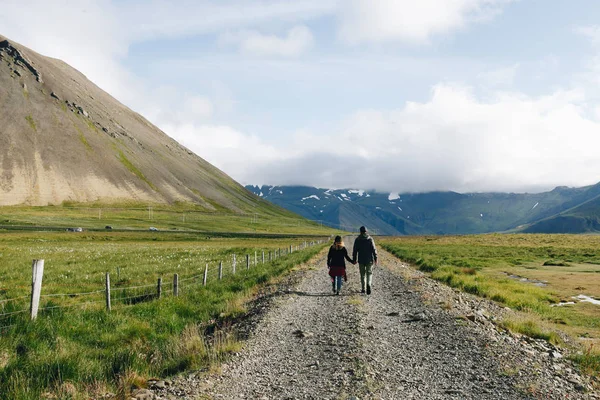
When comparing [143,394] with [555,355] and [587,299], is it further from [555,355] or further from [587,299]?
[587,299]

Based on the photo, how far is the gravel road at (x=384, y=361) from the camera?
8.98m

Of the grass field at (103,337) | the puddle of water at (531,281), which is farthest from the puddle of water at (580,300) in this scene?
the grass field at (103,337)

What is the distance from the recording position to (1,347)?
11492 millimetres

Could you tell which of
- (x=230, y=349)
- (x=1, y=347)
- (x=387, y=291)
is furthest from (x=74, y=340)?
(x=387, y=291)

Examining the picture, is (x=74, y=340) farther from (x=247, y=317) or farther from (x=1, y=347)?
(x=247, y=317)

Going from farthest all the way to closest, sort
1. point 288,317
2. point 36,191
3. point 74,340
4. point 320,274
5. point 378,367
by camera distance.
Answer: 1. point 36,191
2. point 320,274
3. point 288,317
4. point 74,340
5. point 378,367

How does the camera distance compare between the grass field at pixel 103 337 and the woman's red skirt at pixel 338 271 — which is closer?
the grass field at pixel 103 337

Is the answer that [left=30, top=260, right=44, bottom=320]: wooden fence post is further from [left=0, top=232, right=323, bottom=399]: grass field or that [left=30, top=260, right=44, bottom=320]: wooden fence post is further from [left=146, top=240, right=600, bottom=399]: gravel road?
[left=146, top=240, right=600, bottom=399]: gravel road

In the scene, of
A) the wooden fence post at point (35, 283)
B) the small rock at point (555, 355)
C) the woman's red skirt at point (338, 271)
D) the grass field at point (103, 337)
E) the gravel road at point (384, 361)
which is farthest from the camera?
the woman's red skirt at point (338, 271)

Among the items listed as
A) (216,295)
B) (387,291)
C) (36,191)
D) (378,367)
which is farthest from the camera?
(36,191)

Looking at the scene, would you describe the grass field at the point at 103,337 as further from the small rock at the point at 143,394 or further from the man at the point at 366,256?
the man at the point at 366,256

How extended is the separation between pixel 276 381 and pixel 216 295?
12.4m

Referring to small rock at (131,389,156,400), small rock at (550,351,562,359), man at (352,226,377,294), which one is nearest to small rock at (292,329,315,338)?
small rock at (131,389,156,400)

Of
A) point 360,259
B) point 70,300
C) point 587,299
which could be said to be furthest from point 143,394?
point 587,299
